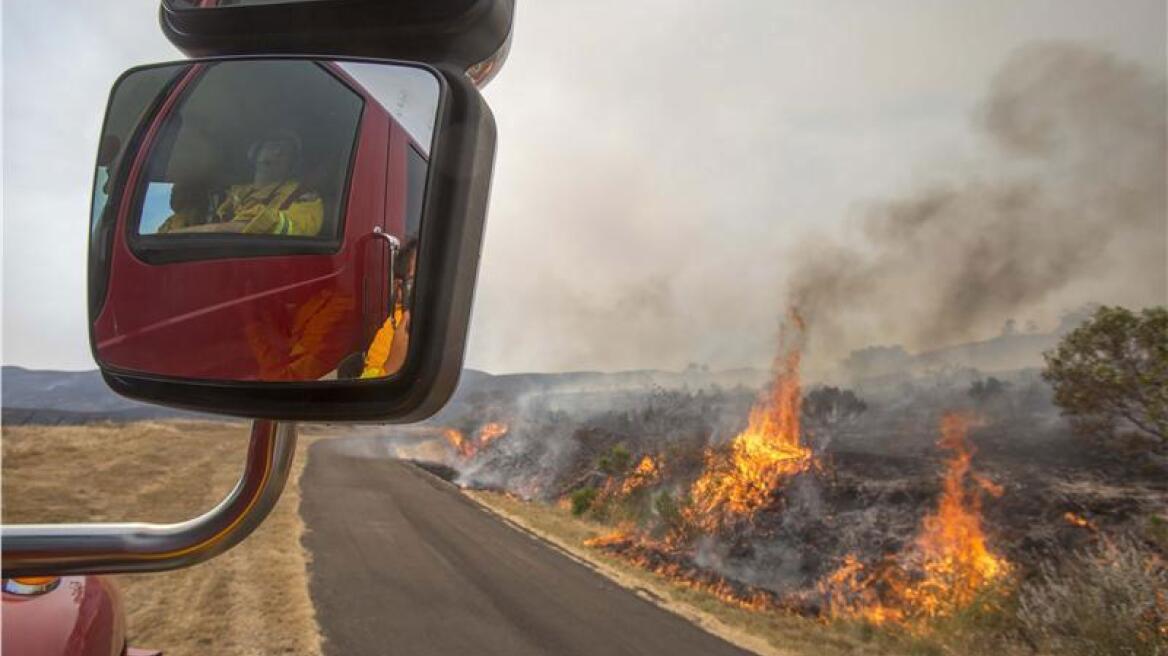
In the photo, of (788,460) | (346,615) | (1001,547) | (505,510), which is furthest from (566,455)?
(346,615)

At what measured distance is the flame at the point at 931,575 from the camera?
12227 millimetres

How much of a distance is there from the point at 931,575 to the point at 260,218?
14.8 meters

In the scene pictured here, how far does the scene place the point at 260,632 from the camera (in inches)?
288

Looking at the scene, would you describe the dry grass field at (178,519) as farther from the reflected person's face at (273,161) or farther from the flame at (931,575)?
the flame at (931,575)

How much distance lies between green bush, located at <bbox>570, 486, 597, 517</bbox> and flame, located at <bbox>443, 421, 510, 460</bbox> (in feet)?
47.5

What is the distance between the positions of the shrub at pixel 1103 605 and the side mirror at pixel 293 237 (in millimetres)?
10736

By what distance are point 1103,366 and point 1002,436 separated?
7446 mm

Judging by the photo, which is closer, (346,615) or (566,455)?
(346,615)

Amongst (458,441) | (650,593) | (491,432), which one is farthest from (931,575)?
(458,441)

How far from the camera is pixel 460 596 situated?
959 cm

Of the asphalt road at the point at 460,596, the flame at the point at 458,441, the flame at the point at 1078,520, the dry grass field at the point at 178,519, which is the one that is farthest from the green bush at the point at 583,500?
the flame at the point at 458,441

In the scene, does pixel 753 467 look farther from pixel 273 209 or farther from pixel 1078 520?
pixel 273 209

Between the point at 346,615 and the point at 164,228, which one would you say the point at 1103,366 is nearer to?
the point at 346,615

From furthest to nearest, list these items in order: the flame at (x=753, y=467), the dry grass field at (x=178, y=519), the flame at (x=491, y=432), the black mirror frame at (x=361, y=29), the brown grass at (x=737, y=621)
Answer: the flame at (x=491, y=432)
the flame at (x=753, y=467)
the brown grass at (x=737, y=621)
the dry grass field at (x=178, y=519)
the black mirror frame at (x=361, y=29)
